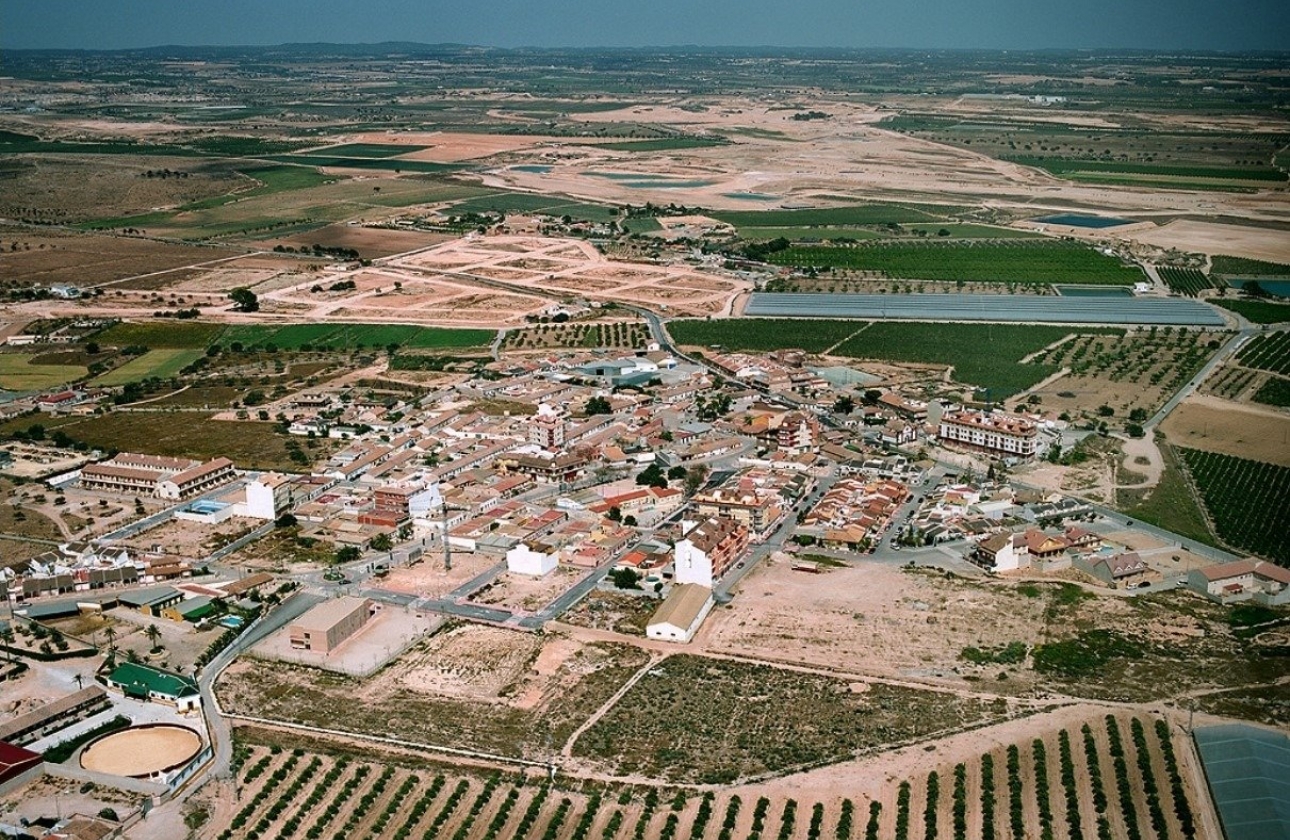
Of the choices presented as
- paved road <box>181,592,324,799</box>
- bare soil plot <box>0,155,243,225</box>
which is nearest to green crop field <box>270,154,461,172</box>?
bare soil plot <box>0,155,243,225</box>

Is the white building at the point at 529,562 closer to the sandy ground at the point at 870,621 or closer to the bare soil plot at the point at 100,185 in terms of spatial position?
the sandy ground at the point at 870,621

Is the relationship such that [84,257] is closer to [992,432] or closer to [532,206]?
[532,206]

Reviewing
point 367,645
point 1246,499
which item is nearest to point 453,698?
point 367,645

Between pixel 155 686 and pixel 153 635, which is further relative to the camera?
pixel 153 635

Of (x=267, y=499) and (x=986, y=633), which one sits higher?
(x=986, y=633)

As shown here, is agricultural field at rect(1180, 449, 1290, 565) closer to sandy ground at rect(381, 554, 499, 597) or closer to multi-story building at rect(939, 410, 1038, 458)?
multi-story building at rect(939, 410, 1038, 458)

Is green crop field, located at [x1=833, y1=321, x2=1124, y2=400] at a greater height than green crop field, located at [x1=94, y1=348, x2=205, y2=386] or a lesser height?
greater
